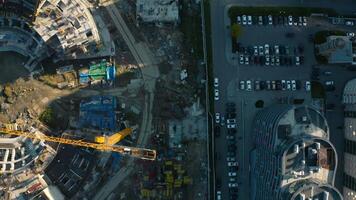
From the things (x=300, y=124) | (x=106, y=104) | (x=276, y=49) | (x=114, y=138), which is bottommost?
(x=114, y=138)

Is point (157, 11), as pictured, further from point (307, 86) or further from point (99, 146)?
point (307, 86)

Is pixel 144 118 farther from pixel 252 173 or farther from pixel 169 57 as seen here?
pixel 252 173

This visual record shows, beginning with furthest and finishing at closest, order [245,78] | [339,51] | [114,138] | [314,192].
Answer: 1. [245,78]
2. [339,51]
3. [114,138]
4. [314,192]

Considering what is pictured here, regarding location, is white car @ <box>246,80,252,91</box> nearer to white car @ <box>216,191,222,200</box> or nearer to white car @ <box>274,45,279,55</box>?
white car @ <box>274,45,279,55</box>

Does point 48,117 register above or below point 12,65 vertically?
below

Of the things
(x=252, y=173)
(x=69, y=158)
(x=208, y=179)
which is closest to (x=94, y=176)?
(x=69, y=158)

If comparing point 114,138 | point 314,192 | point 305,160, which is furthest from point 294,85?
point 114,138

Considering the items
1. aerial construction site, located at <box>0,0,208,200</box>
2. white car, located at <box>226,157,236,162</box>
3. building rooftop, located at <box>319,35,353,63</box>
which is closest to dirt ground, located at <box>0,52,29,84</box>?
aerial construction site, located at <box>0,0,208,200</box>
